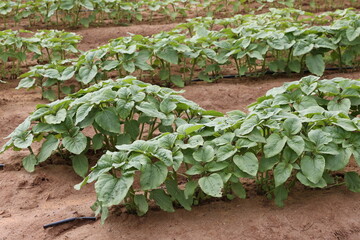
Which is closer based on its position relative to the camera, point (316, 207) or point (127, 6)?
point (316, 207)

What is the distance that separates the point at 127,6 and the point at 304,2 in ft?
13.9

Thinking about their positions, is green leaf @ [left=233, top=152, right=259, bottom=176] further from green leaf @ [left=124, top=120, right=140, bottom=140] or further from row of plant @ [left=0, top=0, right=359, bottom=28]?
→ row of plant @ [left=0, top=0, right=359, bottom=28]

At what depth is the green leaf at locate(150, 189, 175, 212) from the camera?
298 centimetres

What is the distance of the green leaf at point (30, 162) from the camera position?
3830 millimetres

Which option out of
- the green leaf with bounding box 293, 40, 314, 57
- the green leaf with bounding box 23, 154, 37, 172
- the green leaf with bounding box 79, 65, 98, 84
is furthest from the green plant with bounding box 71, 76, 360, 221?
the green leaf with bounding box 293, 40, 314, 57

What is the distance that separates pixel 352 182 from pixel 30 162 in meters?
2.47

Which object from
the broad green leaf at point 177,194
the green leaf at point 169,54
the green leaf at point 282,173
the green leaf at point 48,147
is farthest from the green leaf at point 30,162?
the green leaf at point 169,54

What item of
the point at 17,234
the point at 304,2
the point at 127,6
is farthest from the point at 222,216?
the point at 304,2

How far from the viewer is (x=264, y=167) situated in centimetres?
300

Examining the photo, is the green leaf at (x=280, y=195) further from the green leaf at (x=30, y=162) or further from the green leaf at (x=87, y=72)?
the green leaf at (x=87, y=72)

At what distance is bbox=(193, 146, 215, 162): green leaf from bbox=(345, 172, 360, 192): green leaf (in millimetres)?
954

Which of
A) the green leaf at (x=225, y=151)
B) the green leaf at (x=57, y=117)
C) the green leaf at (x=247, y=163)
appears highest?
the green leaf at (x=225, y=151)

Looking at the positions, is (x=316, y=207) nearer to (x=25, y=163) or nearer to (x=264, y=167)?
(x=264, y=167)

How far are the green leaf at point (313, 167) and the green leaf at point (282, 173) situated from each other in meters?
0.09
